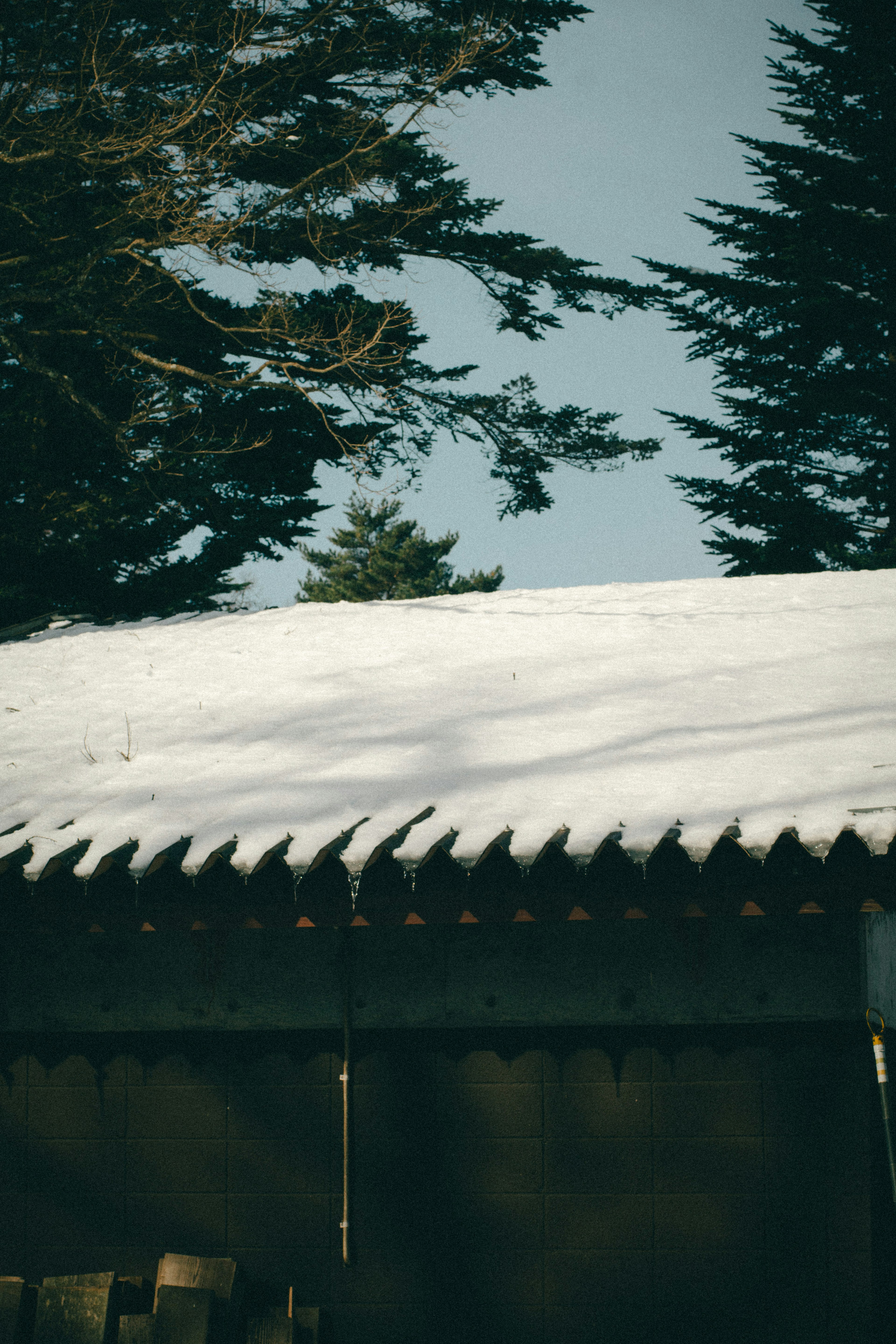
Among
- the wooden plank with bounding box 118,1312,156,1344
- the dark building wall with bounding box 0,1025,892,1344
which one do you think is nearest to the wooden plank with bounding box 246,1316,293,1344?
the wooden plank with bounding box 118,1312,156,1344

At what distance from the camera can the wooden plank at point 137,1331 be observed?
4.81m

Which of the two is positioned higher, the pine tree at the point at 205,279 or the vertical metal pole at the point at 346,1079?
the pine tree at the point at 205,279

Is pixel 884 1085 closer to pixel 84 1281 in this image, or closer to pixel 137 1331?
pixel 137 1331

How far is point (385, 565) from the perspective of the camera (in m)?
54.1

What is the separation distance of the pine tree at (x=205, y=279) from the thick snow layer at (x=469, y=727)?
4.80 m

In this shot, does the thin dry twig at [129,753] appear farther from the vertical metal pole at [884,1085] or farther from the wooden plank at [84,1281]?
the vertical metal pole at [884,1085]

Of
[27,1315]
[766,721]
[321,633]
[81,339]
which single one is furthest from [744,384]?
[27,1315]

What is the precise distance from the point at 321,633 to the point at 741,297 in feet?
63.6

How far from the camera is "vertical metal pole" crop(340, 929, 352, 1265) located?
5.39 metres

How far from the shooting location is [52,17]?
527 inches

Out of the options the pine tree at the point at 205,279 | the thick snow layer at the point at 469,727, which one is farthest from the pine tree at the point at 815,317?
the thick snow layer at the point at 469,727

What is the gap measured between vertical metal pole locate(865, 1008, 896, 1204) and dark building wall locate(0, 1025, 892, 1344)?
0.12 m

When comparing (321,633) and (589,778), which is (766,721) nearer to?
(589,778)

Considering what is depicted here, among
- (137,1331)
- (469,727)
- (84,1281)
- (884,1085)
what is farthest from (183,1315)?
(884,1085)
